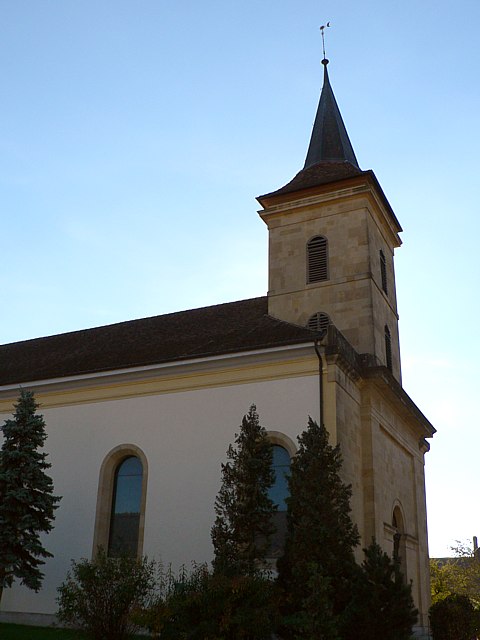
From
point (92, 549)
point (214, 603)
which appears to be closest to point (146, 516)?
point (92, 549)

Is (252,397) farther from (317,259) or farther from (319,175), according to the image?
(319,175)

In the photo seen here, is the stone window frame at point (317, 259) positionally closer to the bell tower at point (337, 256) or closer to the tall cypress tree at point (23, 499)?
the bell tower at point (337, 256)

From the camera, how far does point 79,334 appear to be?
90.6 feet

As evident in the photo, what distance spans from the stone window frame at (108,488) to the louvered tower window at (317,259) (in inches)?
315

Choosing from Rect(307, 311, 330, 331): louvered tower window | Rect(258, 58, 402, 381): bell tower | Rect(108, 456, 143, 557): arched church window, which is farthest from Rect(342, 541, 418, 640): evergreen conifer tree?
Rect(307, 311, 330, 331): louvered tower window

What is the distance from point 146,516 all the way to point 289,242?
1045 cm

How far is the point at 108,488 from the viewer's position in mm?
19609

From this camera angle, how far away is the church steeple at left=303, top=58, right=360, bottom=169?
26.0 m

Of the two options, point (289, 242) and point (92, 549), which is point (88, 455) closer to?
point (92, 549)

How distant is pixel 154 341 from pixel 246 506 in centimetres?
853

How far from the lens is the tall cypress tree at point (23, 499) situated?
16484mm

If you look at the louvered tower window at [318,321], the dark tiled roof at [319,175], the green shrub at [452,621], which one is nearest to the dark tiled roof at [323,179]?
the dark tiled roof at [319,175]

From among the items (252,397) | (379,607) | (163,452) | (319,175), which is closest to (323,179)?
(319,175)

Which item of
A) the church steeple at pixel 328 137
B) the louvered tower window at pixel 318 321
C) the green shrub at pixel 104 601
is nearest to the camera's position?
the green shrub at pixel 104 601
